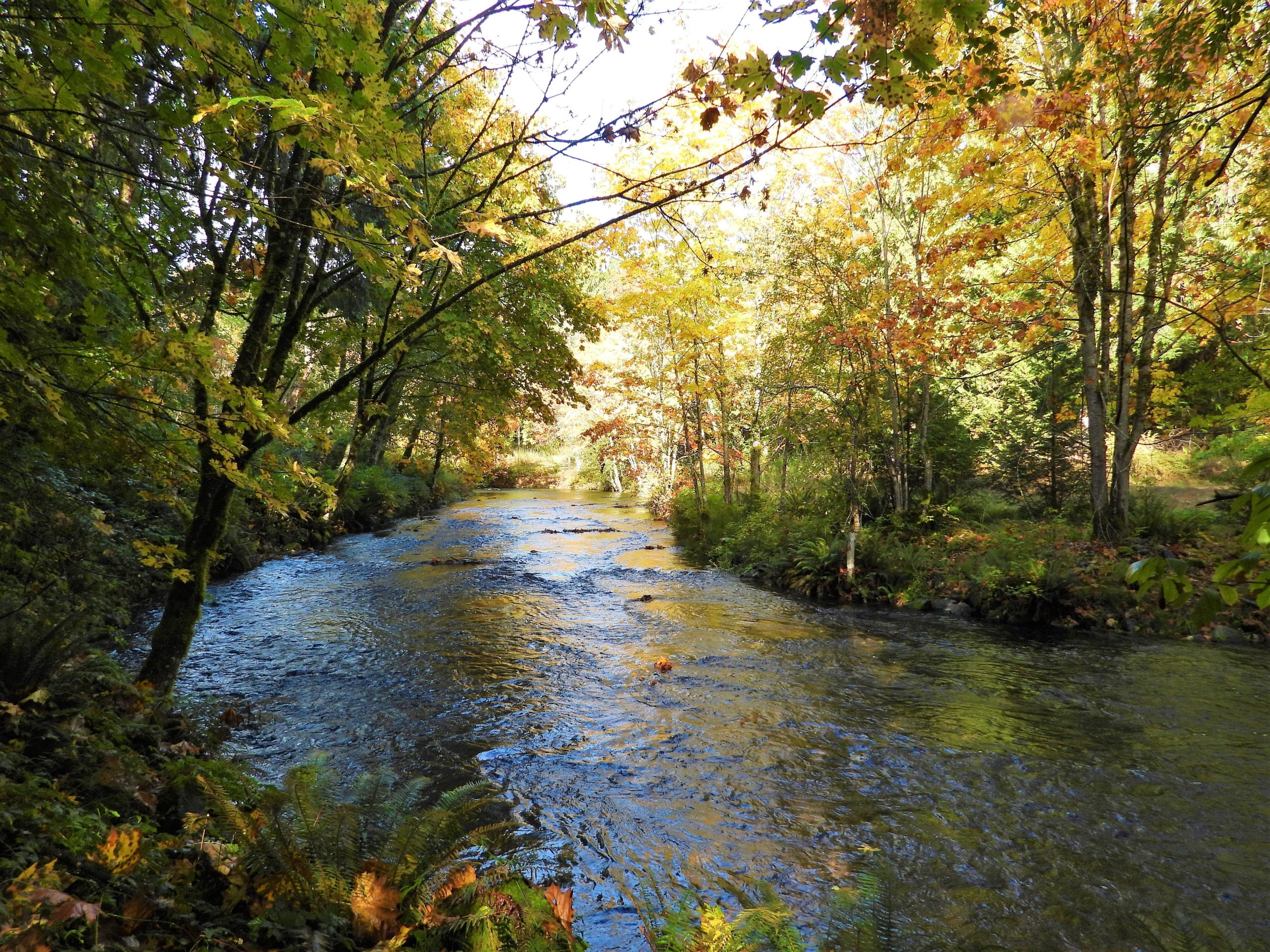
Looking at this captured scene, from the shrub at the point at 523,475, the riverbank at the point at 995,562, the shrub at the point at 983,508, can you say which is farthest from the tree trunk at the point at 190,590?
the shrub at the point at 523,475

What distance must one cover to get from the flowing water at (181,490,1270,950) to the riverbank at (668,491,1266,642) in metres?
0.73

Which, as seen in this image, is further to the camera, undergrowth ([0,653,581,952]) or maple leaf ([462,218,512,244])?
maple leaf ([462,218,512,244])

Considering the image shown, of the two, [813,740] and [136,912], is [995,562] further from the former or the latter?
[136,912]

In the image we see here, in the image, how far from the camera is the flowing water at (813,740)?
3.67m

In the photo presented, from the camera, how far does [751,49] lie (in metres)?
3.08

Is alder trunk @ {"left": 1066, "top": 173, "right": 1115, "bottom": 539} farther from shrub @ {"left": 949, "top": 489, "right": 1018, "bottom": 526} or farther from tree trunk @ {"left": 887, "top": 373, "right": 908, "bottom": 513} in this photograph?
tree trunk @ {"left": 887, "top": 373, "right": 908, "bottom": 513}

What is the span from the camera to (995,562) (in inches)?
405

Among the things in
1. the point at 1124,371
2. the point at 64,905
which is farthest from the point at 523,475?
the point at 64,905

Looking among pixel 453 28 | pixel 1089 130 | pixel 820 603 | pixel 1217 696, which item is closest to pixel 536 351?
pixel 820 603

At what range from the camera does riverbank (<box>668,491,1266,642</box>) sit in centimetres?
905

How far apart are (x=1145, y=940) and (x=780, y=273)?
40.6ft

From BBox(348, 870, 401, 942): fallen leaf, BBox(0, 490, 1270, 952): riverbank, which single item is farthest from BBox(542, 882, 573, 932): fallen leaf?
BBox(348, 870, 401, 942): fallen leaf

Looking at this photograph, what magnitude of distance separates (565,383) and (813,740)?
7573 millimetres

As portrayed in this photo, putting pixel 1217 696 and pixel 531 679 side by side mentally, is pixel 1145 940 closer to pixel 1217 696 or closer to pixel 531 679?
pixel 1217 696
